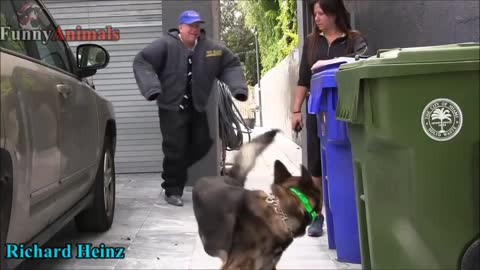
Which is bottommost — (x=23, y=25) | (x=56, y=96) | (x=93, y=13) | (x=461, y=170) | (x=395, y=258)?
(x=395, y=258)

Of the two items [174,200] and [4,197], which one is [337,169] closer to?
[4,197]

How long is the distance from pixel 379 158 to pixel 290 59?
9747 mm

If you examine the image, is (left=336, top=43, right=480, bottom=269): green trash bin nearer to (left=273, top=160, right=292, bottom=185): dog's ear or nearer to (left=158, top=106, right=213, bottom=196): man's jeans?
(left=273, top=160, right=292, bottom=185): dog's ear

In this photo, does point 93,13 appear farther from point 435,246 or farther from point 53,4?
point 435,246

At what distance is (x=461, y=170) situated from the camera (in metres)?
2.53

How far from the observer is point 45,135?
2.96 m

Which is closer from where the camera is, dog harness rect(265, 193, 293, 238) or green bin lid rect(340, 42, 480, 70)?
dog harness rect(265, 193, 293, 238)

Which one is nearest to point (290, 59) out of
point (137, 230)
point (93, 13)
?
point (93, 13)

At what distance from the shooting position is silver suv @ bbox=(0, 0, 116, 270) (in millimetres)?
2545

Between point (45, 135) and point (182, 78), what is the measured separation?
2.73 meters

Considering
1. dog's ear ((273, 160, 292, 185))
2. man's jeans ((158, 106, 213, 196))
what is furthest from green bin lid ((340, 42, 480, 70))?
man's jeans ((158, 106, 213, 196))

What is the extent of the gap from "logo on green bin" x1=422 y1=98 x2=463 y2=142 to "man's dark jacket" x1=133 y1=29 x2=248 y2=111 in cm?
297

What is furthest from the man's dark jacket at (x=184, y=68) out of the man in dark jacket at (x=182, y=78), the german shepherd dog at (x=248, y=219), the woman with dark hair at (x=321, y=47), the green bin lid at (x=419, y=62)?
the german shepherd dog at (x=248, y=219)

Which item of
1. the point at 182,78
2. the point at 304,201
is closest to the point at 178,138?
the point at 182,78
